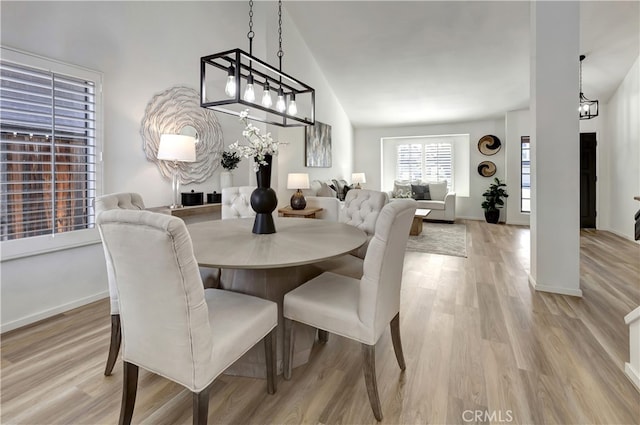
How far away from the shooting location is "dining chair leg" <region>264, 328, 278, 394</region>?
1468mm

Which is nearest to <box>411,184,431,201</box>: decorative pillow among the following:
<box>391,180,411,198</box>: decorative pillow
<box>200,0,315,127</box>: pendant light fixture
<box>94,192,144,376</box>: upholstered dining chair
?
<box>391,180,411,198</box>: decorative pillow

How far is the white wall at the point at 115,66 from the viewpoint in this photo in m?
2.16

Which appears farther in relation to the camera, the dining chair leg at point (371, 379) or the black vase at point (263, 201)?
the black vase at point (263, 201)

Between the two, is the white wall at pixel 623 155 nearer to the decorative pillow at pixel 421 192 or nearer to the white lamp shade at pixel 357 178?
the decorative pillow at pixel 421 192

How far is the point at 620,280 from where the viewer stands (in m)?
3.04

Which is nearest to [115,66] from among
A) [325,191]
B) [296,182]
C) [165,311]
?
[296,182]

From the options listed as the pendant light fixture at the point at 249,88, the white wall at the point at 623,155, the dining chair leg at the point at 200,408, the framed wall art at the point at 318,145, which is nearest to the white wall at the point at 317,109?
the framed wall art at the point at 318,145

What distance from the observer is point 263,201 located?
1.90m

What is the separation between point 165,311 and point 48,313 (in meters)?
2.03

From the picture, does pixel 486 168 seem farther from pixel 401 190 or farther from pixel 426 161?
pixel 401 190

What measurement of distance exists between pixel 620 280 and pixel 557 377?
2277 mm

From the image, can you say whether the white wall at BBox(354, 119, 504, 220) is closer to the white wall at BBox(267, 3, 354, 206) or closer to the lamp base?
the white wall at BBox(267, 3, 354, 206)

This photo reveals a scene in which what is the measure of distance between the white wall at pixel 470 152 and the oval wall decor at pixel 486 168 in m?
0.08

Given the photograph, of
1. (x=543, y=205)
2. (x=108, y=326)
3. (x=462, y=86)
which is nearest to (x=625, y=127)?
(x=462, y=86)
